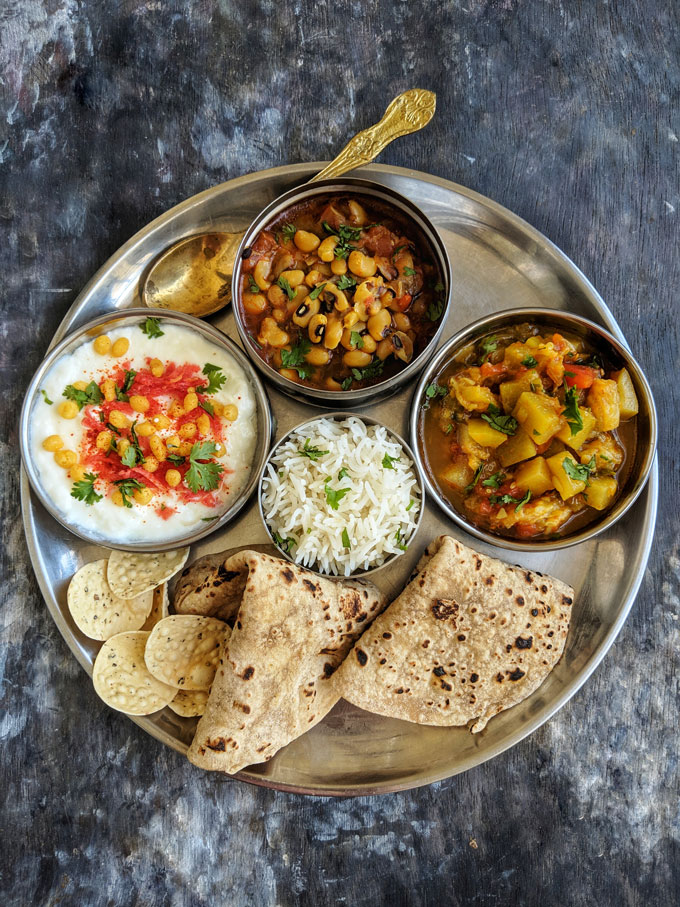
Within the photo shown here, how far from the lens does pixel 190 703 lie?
3143mm

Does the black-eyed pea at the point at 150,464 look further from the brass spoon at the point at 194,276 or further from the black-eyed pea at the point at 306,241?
the black-eyed pea at the point at 306,241

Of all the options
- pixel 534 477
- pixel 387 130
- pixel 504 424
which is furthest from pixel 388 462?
pixel 387 130

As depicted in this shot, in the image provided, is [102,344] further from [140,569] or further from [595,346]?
[595,346]

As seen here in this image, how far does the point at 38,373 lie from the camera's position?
3090mm

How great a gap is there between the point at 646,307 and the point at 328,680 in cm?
256

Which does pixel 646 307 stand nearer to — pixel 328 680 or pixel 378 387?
pixel 378 387

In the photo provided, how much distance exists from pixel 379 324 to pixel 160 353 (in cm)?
109

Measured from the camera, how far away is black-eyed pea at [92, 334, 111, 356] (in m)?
3.16

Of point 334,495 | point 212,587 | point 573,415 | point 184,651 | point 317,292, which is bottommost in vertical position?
point 184,651

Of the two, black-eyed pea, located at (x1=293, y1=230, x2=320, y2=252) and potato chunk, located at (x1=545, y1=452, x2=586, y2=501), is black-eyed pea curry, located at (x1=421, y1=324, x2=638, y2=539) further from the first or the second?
black-eyed pea, located at (x1=293, y1=230, x2=320, y2=252)

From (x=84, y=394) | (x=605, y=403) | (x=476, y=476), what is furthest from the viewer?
(x=84, y=394)

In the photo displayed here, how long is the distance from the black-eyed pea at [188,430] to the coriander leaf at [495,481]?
4.53 feet

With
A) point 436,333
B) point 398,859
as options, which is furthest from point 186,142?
point 398,859

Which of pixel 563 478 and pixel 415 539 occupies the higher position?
pixel 563 478
